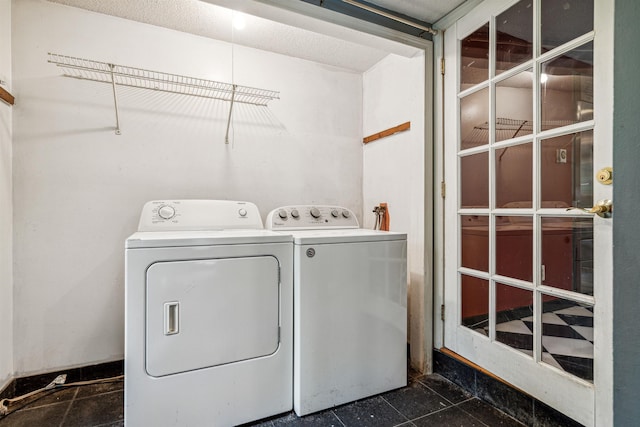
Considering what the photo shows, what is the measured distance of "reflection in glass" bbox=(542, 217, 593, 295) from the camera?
126 cm

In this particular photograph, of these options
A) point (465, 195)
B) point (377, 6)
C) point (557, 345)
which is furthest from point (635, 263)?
point (377, 6)

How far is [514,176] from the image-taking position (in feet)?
5.14

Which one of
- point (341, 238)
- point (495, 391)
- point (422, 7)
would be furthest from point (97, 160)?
point (495, 391)

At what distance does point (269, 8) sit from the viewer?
1.63m

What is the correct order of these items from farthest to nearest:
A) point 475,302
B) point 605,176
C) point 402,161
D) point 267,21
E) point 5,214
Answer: point 402,161 < point 267,21 < point 475,302 < point 5,214 < point 605,176

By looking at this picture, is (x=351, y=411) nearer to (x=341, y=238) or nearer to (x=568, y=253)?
(x=341, y=238)

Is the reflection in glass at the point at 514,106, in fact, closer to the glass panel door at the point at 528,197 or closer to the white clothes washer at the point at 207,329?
the glass panel door at the point at 528,197

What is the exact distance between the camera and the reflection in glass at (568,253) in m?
1.26

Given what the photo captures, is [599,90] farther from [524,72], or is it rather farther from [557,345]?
[557,345]

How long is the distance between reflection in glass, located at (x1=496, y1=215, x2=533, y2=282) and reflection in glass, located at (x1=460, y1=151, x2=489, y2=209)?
15 centimetres

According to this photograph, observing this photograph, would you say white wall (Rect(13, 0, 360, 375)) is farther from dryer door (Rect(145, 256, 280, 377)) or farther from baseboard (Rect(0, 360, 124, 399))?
dryer door (Rect(145, 256, 280, 377))

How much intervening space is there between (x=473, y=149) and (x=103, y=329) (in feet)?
7.94

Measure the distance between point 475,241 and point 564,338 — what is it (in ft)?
1.94

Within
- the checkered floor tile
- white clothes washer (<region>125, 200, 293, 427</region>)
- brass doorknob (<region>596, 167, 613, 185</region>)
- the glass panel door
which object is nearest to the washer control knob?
white clothes washer (<region>125, 200, 293, 427</region>)
